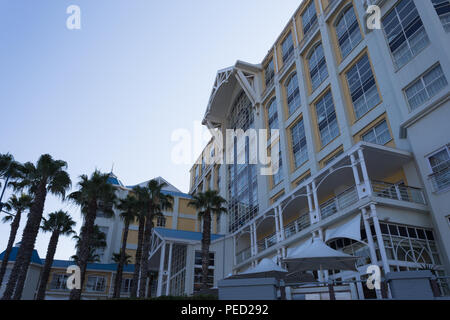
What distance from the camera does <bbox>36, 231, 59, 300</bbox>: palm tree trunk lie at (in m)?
31.3

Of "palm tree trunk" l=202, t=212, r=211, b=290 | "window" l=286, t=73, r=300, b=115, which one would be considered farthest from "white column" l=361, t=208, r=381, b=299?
"window" l=286, t=73, r=300, b=115

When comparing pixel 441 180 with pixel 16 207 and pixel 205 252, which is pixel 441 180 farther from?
pixel 16 207

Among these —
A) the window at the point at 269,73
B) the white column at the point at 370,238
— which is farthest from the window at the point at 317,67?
the white column at the point at 370,238

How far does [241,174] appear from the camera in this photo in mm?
40156

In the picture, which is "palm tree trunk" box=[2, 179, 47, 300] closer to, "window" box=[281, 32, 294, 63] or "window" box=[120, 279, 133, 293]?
"window" box=[120, 279, 133, 293]

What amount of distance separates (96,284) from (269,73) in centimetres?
3371

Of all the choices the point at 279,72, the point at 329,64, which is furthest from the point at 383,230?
the point at 279,72

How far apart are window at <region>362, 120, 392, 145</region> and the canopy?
1057cm
